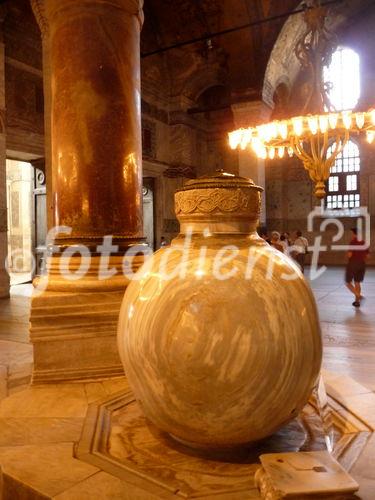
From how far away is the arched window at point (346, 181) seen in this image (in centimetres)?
1891

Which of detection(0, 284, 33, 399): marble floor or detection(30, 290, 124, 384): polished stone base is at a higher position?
detection(30, 290, 124, 384): polished stone base

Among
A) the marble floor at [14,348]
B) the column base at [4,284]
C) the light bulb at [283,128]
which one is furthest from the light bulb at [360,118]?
the column base at [4,284]

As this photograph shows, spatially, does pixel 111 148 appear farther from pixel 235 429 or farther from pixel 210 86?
pixel 210 86

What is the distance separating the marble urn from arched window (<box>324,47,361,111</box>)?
18764mm

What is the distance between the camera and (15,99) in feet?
36.0

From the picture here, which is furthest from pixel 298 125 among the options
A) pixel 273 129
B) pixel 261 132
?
pixel 261 132

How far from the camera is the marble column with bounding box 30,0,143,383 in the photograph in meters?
3.07

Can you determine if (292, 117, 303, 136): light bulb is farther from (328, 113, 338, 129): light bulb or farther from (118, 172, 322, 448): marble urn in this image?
(118, 172, 322, 448): marble urn

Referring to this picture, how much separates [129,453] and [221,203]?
3.53ft

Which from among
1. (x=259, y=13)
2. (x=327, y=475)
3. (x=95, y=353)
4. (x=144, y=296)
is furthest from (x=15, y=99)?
(x=327, y=475)

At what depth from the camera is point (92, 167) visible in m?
3.18

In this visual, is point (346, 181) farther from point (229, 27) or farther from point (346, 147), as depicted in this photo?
point (229, 27)

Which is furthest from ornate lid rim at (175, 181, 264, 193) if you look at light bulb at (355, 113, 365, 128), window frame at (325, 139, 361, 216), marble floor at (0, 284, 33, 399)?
window frame at (325, 139, 361, 216)

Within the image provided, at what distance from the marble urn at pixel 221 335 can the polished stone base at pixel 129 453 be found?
0.13 m
